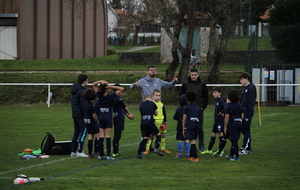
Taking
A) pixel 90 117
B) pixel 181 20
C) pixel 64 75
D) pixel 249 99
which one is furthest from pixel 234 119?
pixel 64 75

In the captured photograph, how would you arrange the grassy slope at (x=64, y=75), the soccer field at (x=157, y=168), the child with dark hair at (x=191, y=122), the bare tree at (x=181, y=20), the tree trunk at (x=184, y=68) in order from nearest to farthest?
the soccer field at (x=157, y=168) < the child with dark hair at (x=191, y=122) < the bare tree at (x=181, y=20) < the tree trunk at (x=184, y=68) < the grassy slope at (x=64, y=75)

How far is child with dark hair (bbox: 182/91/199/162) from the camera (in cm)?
1138

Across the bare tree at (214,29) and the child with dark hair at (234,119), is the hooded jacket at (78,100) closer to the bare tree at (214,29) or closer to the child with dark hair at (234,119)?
the child with dark hair at (234,119)

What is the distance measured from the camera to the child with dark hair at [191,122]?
11.4m

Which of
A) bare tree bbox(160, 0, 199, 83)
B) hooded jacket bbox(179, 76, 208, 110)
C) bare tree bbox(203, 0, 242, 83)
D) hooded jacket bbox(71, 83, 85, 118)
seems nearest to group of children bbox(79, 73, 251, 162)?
hooded jacket bbox(71, 83, 85, 118)

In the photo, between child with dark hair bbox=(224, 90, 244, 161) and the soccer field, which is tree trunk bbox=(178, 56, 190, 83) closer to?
the soccer field

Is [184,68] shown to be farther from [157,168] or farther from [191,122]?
[157,168]

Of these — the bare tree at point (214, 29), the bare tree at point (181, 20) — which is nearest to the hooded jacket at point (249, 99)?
the bare tree at point (181, 20)

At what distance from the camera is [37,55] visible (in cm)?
3525

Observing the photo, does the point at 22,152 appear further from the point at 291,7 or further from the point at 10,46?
the point at 291,7

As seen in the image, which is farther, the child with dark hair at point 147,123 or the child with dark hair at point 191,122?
the child with dark hair at point 147,123

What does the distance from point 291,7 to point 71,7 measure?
47.8ft

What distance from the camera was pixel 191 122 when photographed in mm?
11445

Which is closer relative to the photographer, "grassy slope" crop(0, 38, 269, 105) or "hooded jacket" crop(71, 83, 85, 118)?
"hooded jacket" crop(71, 83, 85, 118)
